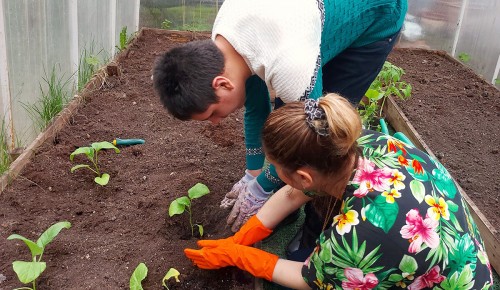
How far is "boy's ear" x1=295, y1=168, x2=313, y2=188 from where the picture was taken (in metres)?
1.49

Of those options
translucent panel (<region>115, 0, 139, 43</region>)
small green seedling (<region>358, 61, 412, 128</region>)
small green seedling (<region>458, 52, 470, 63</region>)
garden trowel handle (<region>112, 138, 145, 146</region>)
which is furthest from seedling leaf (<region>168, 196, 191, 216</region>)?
small green seedling (<region>458, 52, 470, 63</region>)

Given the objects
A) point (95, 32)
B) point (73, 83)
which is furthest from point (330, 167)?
point (95, 32)

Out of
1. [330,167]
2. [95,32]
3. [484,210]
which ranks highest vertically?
[330,167]

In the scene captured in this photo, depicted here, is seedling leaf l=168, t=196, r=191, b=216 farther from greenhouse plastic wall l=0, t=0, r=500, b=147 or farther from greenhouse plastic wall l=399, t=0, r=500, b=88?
greenhouse plastic wall l=399, t=0, r=500, b=88

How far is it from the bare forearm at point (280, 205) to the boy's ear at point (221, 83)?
56 cm

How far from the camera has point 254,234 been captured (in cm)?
211

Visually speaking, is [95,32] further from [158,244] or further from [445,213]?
[445,213]

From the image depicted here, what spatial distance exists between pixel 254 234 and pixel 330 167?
718 millimetres

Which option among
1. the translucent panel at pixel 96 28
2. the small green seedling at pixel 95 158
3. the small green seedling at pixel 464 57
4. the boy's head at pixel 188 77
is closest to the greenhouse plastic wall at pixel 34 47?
the translucent panel at pixel 96 28

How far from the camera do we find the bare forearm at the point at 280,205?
2.05 meters

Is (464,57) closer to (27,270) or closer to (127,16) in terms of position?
(127,16)

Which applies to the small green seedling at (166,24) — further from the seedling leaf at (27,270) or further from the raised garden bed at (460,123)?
the seedling leaf at (27,270)

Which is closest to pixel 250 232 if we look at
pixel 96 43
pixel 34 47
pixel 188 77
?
pixel 188 77

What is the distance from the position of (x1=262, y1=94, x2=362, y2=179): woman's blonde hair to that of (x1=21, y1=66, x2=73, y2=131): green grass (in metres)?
1.99
